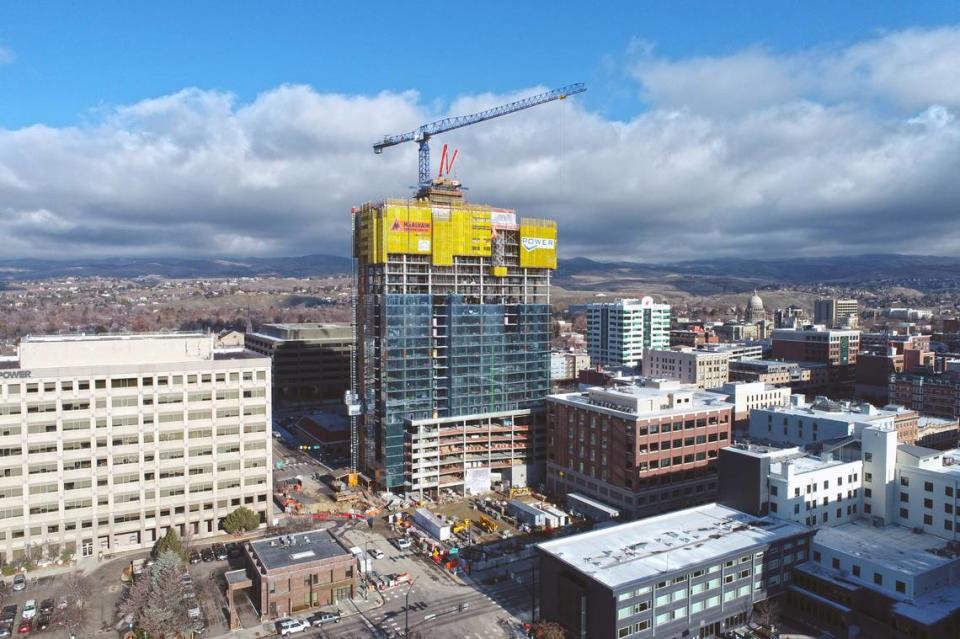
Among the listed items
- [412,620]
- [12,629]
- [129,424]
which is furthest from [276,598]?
[129,424]

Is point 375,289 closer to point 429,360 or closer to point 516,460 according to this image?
point 429,360

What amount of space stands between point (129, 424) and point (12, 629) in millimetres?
24394

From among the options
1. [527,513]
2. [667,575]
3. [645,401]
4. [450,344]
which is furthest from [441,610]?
[450,344]

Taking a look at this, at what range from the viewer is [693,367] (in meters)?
164

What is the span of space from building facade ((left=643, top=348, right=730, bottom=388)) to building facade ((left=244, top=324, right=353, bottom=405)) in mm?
80370

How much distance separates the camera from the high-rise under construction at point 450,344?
95000 mm

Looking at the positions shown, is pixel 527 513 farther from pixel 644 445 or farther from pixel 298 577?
pixel 298 577

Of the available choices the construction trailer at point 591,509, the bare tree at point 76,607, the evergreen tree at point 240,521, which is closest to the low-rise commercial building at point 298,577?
the evergreen tree at point 240,521

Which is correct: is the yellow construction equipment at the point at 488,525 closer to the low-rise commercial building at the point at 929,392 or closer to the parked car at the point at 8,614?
the parked car at the point at 8,614

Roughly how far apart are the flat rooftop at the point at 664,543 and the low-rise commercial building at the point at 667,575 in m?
0.09

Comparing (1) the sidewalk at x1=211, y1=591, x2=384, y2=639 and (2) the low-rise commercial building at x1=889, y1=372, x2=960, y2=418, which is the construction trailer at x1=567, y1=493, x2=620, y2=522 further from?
(2) the low-rise commercial building at x1=889, y1=372, x2=960, y2=418

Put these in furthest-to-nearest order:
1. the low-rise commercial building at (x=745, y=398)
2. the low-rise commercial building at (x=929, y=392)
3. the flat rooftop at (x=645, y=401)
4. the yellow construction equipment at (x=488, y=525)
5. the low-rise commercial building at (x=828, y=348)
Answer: the low-rise commercial building at (x=828, y=348)
the low-rise commercial building at (x=929, y=392)
the low-rise commercial building at (x=745, y=398)
the flat rooftop at (x=645, y=401)
the yellow construction equipment at (x=488, y=525)

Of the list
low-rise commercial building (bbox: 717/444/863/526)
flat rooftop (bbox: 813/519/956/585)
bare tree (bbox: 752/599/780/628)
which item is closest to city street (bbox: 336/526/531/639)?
bare tree (bbox: 752/599/780/628)

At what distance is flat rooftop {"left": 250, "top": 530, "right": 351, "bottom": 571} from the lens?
63.9 metres
